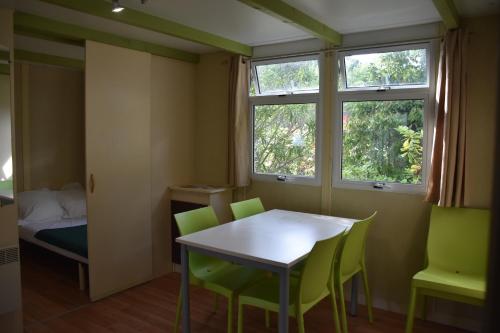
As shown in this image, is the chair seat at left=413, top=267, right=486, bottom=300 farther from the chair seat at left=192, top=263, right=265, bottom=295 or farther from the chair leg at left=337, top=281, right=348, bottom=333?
the chair seat at left=192, top=263, right=265, bottom=295

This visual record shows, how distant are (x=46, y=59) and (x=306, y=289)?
3825 mm

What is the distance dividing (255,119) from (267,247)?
2020mm

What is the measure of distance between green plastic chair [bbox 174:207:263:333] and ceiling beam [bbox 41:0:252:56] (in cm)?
147

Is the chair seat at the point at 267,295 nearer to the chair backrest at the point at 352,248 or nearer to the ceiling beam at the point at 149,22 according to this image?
the chair backrest at the point at 352,248

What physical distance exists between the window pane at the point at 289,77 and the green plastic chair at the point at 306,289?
1867 mm

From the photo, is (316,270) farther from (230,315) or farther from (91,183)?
(91,183)

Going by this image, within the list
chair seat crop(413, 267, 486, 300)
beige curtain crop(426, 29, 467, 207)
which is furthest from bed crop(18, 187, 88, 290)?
beige curtain crop(426, 29, 467, 207)

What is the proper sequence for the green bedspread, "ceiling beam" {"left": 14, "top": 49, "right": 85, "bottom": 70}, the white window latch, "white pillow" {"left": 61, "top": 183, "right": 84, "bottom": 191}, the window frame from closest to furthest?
the green bedspread
the window frame
the white window latch
"ceiling beam" {"left": 14, "top": 49, "right": 85, "bottom": 70}
"white pillow" {"left": 61, "top": 183, "right": 84, "bottom": 191}

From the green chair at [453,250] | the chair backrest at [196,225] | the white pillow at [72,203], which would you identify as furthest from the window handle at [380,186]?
the white pillow at [72,203]

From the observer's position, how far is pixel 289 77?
3.94 meters

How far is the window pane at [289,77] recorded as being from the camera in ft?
12.4

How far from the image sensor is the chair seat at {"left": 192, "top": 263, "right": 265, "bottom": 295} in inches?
103

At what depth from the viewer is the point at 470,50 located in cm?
296

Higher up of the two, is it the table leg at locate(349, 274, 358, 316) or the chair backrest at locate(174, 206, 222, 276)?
the chair backrest at locate(174, 206, 222, 276)
